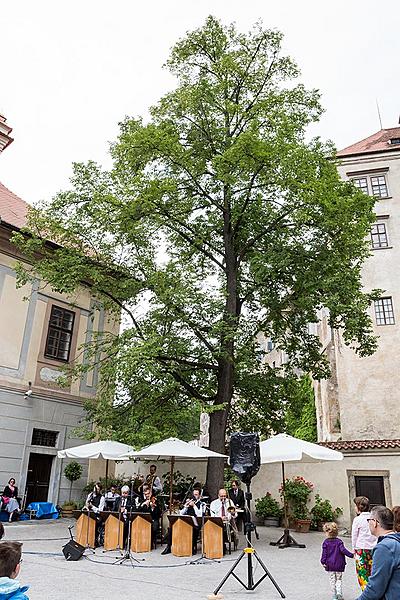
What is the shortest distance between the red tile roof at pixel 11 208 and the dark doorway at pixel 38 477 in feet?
29.4

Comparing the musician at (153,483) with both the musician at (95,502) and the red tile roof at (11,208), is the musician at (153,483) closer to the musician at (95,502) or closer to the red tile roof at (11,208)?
the musician at (95,502)

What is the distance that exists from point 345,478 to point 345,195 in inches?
396

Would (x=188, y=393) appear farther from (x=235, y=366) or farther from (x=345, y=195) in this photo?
(x=345, y=195)

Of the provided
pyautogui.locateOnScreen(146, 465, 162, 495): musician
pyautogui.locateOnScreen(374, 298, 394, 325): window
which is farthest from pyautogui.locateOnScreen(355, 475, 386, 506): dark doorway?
pyautogui.locateOnScreen(374, 298, 394, 325): window

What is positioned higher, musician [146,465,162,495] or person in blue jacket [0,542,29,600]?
musician [146,465,162,495]

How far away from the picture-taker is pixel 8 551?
3.14 meters

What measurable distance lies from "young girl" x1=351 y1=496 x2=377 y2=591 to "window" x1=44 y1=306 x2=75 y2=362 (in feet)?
49.8

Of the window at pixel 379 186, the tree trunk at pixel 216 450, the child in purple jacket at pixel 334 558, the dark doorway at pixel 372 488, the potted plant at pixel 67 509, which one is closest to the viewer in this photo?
the child in purple jacket at pixel 334 558

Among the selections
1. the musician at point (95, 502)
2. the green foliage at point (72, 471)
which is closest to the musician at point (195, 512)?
the musician at point (95, 502)

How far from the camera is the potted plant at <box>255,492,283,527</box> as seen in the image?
18297 mm

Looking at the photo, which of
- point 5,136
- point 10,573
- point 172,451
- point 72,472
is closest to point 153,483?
point 172,451

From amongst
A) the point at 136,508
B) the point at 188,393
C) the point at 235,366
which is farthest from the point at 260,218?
the point at 136,508

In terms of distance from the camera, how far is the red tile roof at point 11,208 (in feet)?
63.0

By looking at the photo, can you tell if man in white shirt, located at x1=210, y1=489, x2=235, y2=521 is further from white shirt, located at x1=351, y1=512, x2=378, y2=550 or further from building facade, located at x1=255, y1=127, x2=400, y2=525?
building facade, located at x1=255, y1=127, x2=400, y2=525
